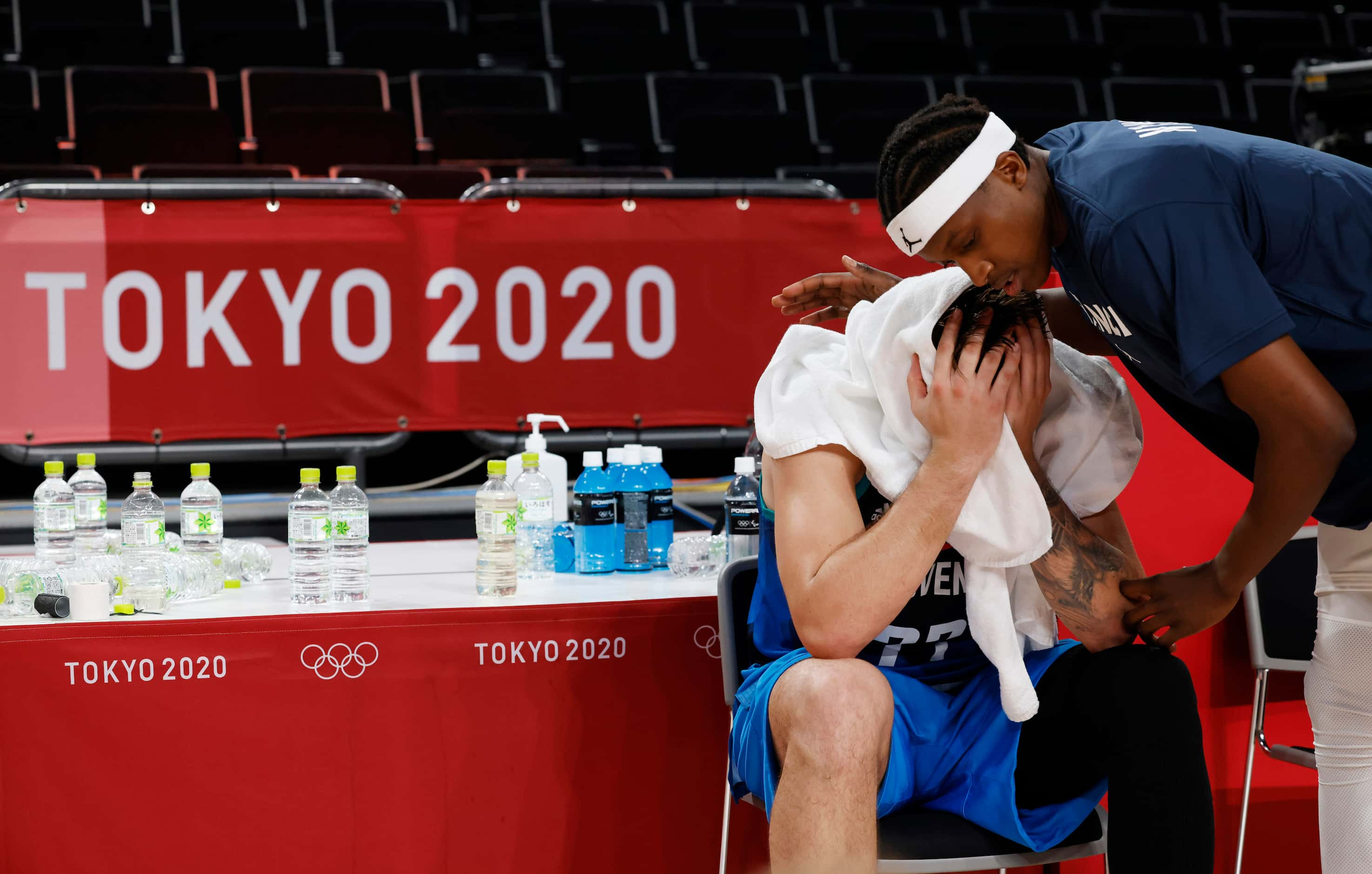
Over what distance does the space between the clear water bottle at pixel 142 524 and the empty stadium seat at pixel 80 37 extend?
5.50m

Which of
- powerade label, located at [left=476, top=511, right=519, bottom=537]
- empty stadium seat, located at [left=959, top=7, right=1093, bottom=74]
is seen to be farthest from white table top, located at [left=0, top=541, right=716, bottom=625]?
empty stadium seat, located at [left=959, top=7, right=1093, bottom=74]

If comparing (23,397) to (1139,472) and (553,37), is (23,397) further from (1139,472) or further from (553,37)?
(553,37)

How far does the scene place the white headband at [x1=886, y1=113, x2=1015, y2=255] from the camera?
63.0 inches

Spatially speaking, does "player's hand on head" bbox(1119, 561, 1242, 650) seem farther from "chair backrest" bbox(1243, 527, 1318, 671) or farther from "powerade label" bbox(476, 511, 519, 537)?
"powerade label" bbox(476, 511, 519, 537)

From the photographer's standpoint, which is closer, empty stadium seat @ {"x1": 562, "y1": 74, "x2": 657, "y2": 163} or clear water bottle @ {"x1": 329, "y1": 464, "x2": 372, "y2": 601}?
clear water bottle @ {"x1": 329, "y1": 464, "x2": 372, "y2": 601}

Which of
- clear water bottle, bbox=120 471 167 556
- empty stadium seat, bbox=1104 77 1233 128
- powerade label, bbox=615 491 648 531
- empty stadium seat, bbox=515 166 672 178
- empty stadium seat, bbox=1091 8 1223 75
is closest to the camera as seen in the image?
clear water bottle, bbox=120 471 167 556

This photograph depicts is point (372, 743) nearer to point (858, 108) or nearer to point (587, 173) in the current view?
point (587, 173)

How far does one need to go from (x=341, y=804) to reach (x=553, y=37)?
20.4ft

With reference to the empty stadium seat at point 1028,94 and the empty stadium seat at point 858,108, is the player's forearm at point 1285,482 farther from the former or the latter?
the empty stadium seat at point 1028,94

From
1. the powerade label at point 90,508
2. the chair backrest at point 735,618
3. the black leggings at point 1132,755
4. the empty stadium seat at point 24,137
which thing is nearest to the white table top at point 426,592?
the chair backrest at point 735,618

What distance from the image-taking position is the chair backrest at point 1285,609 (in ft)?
7.63

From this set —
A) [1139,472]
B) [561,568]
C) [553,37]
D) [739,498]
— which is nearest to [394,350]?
[561,568]

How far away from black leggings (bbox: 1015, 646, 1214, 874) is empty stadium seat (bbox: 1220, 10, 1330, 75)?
25.5 feet

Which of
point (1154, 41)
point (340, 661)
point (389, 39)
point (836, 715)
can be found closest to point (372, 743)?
point (340, 661)
